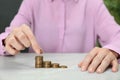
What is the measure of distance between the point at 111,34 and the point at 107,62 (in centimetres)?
42

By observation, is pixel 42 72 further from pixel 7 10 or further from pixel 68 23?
pixel 7 10

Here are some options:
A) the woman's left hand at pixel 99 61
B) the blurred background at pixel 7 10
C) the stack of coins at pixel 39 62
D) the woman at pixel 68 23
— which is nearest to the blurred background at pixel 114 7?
the blurred background at pixel 7 10

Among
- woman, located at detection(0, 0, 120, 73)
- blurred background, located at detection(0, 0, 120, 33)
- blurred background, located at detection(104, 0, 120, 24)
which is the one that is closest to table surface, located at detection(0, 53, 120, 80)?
woman, located at detection(0, 0, 120, 73)

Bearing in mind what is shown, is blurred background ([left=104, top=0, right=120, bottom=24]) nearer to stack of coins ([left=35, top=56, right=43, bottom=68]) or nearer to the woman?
the woman

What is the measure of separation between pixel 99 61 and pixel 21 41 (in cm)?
26

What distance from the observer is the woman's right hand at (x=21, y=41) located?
3.16ft

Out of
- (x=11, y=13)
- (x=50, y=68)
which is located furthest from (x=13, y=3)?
(x=50, y=68)

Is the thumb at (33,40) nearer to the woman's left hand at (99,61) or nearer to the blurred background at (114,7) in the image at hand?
the woman's left hand at (99,61)

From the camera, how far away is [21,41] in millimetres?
987

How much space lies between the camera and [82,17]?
1.40 meters

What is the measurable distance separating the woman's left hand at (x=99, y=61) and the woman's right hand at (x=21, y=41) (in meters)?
0.15

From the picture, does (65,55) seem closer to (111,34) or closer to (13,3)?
(111,34)

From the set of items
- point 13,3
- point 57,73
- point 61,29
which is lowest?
point 57,73

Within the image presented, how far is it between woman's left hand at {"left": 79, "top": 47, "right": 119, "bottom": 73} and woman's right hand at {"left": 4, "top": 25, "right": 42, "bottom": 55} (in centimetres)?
15
